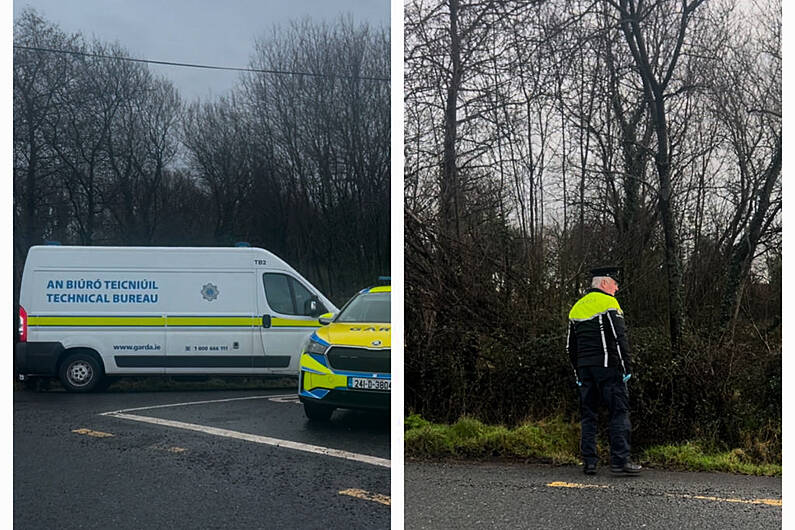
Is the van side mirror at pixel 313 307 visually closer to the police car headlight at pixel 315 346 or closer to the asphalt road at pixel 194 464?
the police car headlight at pixel 315 346

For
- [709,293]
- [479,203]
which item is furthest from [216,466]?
[709,293]

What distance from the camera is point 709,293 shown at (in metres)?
3.55

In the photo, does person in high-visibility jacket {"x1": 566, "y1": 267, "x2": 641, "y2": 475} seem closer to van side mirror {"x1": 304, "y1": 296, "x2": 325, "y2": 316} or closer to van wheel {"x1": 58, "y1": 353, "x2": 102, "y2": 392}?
van side mirror {"x1": 304, "y1": 296, "x2": 325, "y2": 316}

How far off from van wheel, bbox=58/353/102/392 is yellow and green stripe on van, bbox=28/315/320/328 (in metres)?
0.12

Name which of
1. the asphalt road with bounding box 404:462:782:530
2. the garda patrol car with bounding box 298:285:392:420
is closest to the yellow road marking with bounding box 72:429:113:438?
the garda patrol car with bounding box 298:285:392:420

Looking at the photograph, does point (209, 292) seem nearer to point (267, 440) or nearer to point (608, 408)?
point (267, 440)

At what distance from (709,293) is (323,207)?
1.89 meters

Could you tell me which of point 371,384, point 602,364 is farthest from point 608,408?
point 371,384

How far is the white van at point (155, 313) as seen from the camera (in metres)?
2.65

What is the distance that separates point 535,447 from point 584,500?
487 millimetres

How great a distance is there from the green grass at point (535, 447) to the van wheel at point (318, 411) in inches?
42.4

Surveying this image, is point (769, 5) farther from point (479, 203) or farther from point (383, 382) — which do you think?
point (383, 382)

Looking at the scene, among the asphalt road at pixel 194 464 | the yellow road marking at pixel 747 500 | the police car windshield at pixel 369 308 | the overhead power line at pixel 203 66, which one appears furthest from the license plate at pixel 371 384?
the yellow road marking at pixel 747 500

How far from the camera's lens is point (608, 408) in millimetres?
3512
